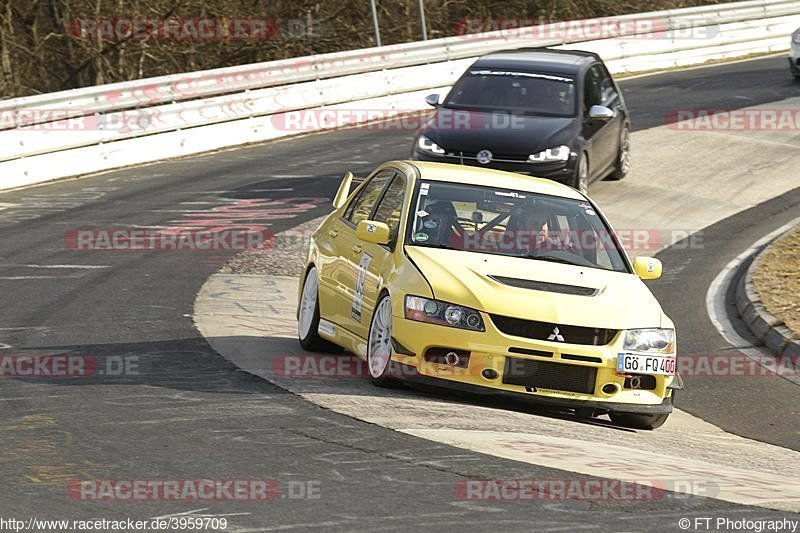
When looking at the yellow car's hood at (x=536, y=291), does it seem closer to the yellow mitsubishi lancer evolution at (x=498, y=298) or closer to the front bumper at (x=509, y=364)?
the yellow mitsubishi lancer evolution at (x=498, y=298)

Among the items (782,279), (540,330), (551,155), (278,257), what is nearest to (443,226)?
(540,330)

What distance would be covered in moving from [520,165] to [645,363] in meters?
8.16

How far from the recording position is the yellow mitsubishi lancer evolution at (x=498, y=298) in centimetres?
924

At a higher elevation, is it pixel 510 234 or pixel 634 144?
pixel 510 234

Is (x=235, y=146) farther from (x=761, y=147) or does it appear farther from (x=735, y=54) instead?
(x=735, y=54)

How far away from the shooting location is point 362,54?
90.1ft

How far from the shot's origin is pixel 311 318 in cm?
1123

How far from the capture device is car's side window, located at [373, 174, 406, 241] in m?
10.4

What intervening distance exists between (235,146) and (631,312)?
52.7ft

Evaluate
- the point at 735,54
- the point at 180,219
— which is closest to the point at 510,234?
the point at 180,219

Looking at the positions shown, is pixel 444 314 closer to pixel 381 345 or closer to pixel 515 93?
pixel 381 345

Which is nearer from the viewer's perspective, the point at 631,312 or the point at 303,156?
the point at 631,312

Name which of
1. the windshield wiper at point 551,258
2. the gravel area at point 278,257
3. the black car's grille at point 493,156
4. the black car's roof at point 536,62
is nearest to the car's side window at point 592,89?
the black car's roof at point 536,62

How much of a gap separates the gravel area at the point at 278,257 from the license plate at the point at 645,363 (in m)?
6.48
